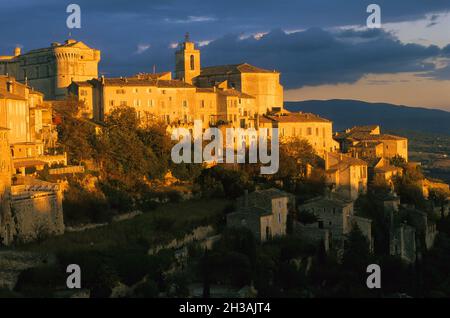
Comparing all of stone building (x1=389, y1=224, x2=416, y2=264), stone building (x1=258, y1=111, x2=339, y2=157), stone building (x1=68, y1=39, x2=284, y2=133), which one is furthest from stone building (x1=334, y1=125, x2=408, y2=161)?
stone building (x1=389, y1=224, x2=416, y2=264)

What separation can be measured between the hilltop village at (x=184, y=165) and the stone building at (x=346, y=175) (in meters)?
0.07

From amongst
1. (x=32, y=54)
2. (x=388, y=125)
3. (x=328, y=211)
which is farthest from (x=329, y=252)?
(x=388, y=125)

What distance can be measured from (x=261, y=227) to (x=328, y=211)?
4839mm

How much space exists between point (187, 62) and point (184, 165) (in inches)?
681

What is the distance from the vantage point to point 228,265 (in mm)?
38062

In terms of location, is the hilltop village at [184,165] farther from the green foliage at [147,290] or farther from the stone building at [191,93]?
the green foliage at [147,290]

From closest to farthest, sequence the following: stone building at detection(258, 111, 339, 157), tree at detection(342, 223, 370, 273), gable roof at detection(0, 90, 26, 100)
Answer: tree at detection(342, 223, 370, 273)
gable roof at detection(0, 90, 26, 100)
stone building at detection(258, 111, 339, 157)

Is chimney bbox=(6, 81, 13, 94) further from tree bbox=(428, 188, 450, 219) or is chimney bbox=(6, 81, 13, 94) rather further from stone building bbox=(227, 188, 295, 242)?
tree bbox=(428, 188, 450, 219)

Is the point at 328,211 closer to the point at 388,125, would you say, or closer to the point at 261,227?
the point at 261,227

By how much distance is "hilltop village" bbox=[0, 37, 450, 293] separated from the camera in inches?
1622

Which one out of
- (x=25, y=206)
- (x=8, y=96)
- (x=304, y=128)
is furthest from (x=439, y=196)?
(x=25, y=206)

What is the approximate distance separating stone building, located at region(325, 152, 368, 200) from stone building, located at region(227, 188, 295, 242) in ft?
23.3

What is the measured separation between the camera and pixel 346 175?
52.5 m

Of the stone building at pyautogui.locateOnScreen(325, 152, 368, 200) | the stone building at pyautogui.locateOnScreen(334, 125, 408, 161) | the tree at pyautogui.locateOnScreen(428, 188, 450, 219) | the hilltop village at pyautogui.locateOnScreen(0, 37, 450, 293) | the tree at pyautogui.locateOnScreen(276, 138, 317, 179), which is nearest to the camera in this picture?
the hilltop village at pyautogui.locateOnScreen(0, 37, 450, 293)
